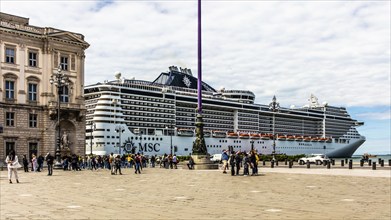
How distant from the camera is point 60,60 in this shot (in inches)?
2115

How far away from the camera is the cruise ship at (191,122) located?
3135 inches

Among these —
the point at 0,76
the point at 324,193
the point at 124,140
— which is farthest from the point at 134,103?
the point at 324,193

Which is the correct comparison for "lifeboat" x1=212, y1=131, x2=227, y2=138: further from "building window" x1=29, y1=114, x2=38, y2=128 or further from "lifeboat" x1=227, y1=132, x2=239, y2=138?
"building window" x1=29, y1=114, x2=38, y2=128

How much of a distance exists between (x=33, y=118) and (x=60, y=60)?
7308 millimetres

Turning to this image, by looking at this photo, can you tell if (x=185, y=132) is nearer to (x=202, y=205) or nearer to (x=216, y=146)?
(x=216, y=146)

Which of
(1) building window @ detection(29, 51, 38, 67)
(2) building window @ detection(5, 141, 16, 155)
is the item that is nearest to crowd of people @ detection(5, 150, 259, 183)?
(2) building window @ detection(5, 141, 16, 155)

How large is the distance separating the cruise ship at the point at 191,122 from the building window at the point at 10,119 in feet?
33.2

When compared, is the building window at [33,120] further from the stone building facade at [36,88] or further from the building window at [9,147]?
the building window at [9,147]

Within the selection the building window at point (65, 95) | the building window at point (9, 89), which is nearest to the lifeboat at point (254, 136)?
the building window at point (65, 95)

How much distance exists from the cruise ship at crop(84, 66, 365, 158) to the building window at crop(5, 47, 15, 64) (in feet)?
42.4

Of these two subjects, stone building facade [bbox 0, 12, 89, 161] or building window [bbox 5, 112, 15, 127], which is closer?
building window [bbox 5, 112, 15, 127]

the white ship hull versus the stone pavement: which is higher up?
the stone pavement

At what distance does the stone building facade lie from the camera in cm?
4959

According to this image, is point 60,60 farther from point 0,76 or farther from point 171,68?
point 171,68
